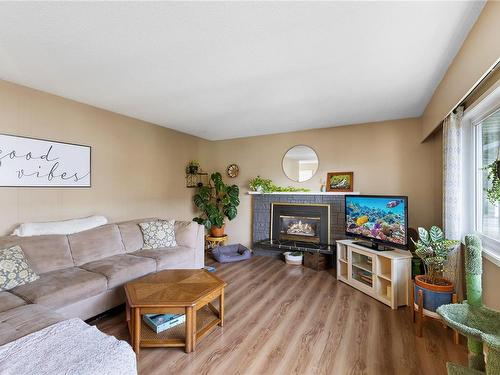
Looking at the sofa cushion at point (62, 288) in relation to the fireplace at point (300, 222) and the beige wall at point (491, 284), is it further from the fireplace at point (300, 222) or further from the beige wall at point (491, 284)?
the beige wall at point (491, 284)

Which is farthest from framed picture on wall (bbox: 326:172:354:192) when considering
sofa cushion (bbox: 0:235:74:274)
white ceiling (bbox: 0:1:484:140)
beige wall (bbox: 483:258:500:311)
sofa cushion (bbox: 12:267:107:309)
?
sofa cushion (bbox: 0:235:74:274)

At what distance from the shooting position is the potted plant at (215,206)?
4514mm

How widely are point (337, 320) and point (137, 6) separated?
2.89 meters

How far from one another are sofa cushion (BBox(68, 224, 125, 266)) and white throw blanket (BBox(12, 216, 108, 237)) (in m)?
0.09

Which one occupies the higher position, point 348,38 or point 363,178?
point 348,38

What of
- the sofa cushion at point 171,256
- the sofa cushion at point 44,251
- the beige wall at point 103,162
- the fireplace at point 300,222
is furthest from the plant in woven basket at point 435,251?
the beige wall at point 103,162

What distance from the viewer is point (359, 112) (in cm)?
328

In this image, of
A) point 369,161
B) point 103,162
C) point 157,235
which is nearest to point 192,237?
point 157,235

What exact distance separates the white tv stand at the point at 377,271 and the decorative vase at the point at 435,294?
399mm

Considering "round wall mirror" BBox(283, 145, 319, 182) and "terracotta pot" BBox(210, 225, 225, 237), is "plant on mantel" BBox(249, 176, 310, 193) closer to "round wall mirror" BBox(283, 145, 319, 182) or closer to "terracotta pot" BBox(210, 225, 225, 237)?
"round wall mirror" BBox(283, 145, 319, 182)

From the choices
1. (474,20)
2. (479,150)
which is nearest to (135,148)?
(474,20)

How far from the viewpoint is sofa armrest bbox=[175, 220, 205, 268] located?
3.47 m

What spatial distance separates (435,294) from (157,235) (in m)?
3.12

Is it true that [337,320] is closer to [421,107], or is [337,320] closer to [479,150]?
[479,150]
